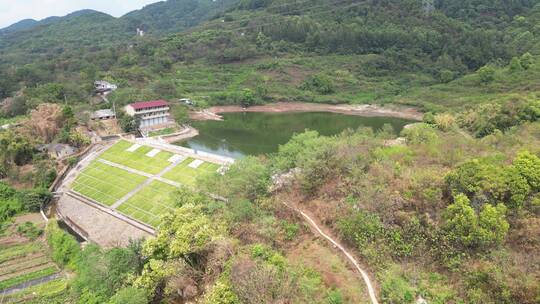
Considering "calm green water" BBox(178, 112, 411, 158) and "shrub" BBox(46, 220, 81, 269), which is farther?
"calm green water" BBox(178, 112, 411, 158)

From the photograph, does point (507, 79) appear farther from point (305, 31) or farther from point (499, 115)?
point (305, 31)

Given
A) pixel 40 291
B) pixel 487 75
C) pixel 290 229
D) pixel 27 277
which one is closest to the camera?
pixel 290 229

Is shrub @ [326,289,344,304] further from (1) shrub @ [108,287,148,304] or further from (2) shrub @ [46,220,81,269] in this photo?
(2) shrub @ [46,220,81,269]

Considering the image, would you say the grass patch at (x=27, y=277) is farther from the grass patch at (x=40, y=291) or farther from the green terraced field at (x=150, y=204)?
the green terraced field at (x=150, y=204)

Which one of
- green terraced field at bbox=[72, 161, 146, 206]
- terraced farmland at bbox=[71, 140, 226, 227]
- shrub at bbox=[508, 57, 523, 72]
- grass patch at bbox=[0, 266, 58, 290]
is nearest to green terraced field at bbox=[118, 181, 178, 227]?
terraced farmland at bbox=[71, 140, 226, 227]

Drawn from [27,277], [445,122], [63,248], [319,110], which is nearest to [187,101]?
[319,110]

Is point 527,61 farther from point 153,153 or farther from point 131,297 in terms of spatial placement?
point 131,297
